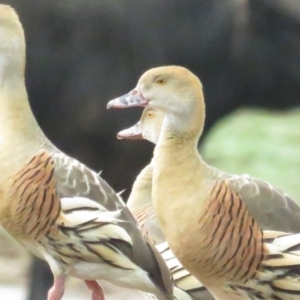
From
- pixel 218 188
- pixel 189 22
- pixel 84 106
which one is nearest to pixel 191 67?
pixel 189 22

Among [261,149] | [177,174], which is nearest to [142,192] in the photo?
[177,174]

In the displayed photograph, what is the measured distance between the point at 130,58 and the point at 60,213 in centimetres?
159

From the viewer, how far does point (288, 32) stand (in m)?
4.27

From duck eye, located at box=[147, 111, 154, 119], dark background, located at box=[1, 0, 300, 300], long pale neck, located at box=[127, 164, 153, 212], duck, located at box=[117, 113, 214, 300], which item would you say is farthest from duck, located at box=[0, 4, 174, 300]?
dark background, located at box=[1, 0, 300, 300]

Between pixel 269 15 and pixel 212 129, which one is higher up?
pixel 269 15

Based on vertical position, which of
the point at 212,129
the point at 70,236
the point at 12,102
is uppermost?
the point at 12,102

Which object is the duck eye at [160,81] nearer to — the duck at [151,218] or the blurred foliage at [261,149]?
the duck at [151,218]

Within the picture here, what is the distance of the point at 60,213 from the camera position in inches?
105

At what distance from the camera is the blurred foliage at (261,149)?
6215 mm

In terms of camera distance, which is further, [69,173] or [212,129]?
[212,129]

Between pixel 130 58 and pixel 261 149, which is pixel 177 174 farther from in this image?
pixel 261 149

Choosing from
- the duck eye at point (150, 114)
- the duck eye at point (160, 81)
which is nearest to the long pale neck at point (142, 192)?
the duck eye at point (150, 114)

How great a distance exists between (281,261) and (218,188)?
0.23 metres

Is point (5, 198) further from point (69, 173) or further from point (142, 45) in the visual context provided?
point (142, 45)
